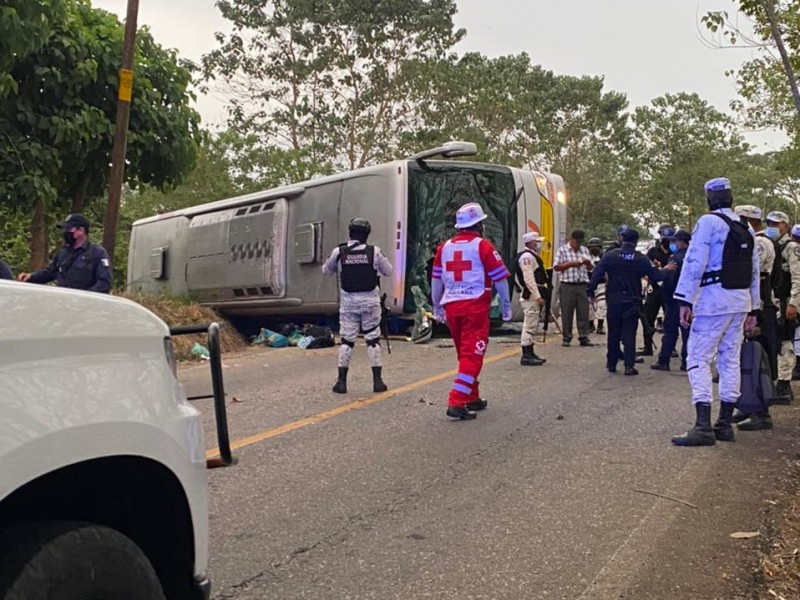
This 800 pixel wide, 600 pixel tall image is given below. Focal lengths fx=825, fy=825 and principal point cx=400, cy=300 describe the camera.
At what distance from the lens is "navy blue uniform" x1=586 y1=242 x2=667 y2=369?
31.9 feet

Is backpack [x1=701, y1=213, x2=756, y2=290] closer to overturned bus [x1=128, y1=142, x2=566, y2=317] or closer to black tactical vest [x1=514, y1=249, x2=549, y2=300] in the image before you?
black tactical vest [x1=514, y1=249, x2=549, y2=300]

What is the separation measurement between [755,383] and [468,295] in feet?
7.91

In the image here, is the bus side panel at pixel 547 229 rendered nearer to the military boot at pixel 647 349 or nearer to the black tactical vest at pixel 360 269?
the military boot at pixel 647 349

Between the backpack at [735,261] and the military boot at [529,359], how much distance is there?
14.4 feet

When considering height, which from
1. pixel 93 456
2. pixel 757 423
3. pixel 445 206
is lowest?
pixel 757 423

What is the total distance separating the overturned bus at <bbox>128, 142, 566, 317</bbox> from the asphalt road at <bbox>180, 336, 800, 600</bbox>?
4.69 m

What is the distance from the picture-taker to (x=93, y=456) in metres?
1.92

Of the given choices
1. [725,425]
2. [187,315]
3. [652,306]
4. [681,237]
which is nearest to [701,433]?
[725,425]

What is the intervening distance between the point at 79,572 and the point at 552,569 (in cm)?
246

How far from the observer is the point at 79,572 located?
183 cm

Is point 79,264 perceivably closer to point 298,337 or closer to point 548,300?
point 298,337

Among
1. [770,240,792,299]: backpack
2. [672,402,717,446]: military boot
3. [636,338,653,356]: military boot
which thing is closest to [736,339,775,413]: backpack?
[672,402,717,446]: military boot

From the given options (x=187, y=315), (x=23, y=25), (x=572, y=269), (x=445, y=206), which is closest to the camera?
(x=23, y=25)

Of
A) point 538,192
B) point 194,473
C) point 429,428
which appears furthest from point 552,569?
point 538,192
